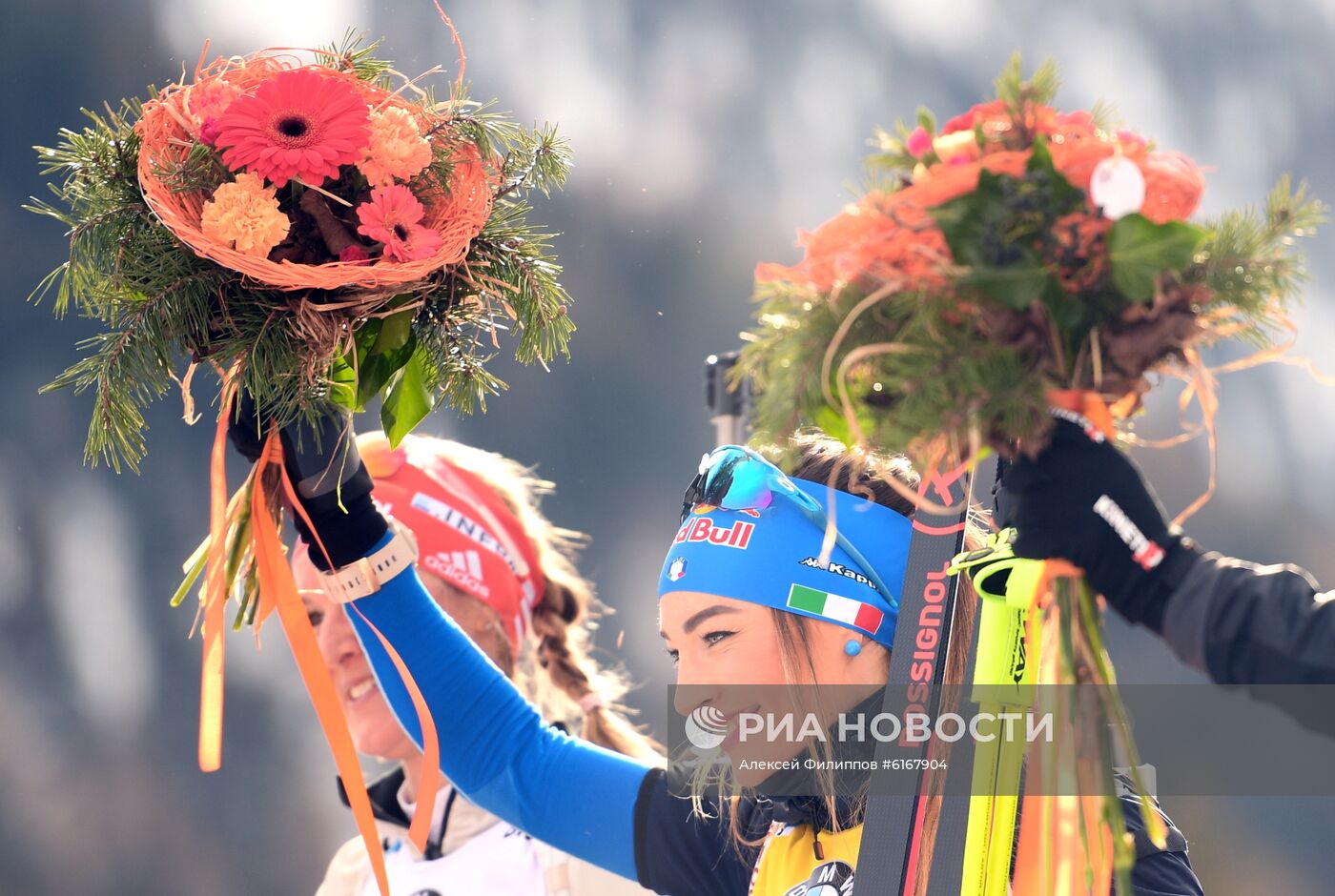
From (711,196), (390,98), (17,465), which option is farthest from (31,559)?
(390,98)

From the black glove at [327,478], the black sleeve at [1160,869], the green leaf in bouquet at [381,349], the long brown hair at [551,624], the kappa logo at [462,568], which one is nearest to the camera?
the black sleeve at [1160,869]

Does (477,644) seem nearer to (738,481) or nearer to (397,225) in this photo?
(738,481)

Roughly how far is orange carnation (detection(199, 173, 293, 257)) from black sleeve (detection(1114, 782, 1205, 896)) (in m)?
1.00

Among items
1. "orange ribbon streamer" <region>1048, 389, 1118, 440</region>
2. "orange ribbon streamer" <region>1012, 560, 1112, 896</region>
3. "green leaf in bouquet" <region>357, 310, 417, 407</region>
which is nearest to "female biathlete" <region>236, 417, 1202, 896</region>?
"green leaf in bouquet" <region>357, 310, 417, 407</region>

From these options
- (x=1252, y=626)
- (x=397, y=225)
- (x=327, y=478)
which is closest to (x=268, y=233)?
(x=397, y=225)

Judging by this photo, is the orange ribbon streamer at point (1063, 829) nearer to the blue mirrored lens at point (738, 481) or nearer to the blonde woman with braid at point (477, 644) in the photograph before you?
the blue mirrored lens at point (738, 481)

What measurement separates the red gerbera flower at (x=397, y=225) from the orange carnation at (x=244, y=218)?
0.08 meters

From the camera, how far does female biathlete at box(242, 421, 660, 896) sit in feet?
7.21

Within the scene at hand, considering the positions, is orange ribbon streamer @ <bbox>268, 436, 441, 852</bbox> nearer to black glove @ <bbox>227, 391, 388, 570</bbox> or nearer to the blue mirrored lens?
black glove @ <bbox>227, 391, 388, 570</bbox>

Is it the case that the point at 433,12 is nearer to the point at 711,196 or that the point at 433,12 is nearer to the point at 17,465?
the point at 711,196

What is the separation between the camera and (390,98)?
155 centimetres

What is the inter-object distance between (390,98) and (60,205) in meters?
2.55

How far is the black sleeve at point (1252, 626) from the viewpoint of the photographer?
101 cm

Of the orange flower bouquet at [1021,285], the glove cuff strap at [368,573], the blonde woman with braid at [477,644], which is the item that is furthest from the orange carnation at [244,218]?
the blonde woman with braid at [477,644]
